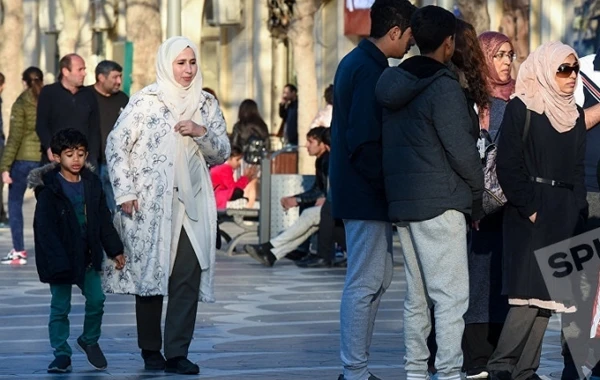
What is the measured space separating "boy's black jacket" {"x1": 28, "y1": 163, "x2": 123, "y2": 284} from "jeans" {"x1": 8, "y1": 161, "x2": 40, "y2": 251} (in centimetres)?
815

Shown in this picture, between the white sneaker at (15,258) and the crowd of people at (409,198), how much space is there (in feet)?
24.8

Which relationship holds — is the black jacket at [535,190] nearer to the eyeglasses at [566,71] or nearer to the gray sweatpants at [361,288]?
the eyeglasses at [566,71]

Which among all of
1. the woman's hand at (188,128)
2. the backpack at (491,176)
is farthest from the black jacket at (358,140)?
the woman's hand at (188,128)

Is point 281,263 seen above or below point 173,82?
below

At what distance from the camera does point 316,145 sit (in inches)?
714

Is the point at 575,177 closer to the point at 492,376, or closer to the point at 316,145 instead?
the point at 492,376

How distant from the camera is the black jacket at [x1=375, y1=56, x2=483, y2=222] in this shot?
28.9ft

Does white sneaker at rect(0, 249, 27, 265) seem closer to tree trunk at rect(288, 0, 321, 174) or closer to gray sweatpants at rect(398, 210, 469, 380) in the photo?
tree trunk at rect(288, 0, 321, 174)

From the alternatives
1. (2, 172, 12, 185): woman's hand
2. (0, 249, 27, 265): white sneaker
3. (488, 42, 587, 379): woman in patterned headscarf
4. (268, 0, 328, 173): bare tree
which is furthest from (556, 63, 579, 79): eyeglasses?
(268, 0, 328, 173): bare tree

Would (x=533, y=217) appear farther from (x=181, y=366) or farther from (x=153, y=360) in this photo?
(x=153, y=360)

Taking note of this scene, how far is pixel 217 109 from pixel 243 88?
31.2m

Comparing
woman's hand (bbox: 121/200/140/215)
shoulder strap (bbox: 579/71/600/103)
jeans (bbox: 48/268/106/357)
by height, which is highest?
shoulder strap (bbox: 579/71/600/103)

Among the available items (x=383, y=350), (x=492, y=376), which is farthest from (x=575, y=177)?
(x=383, y=350)

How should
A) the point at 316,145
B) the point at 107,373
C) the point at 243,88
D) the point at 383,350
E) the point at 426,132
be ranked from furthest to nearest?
the point at 243,88 < the point at 316,145 < the point at 383,350 < the point at 107,373 < the point at 426,132
